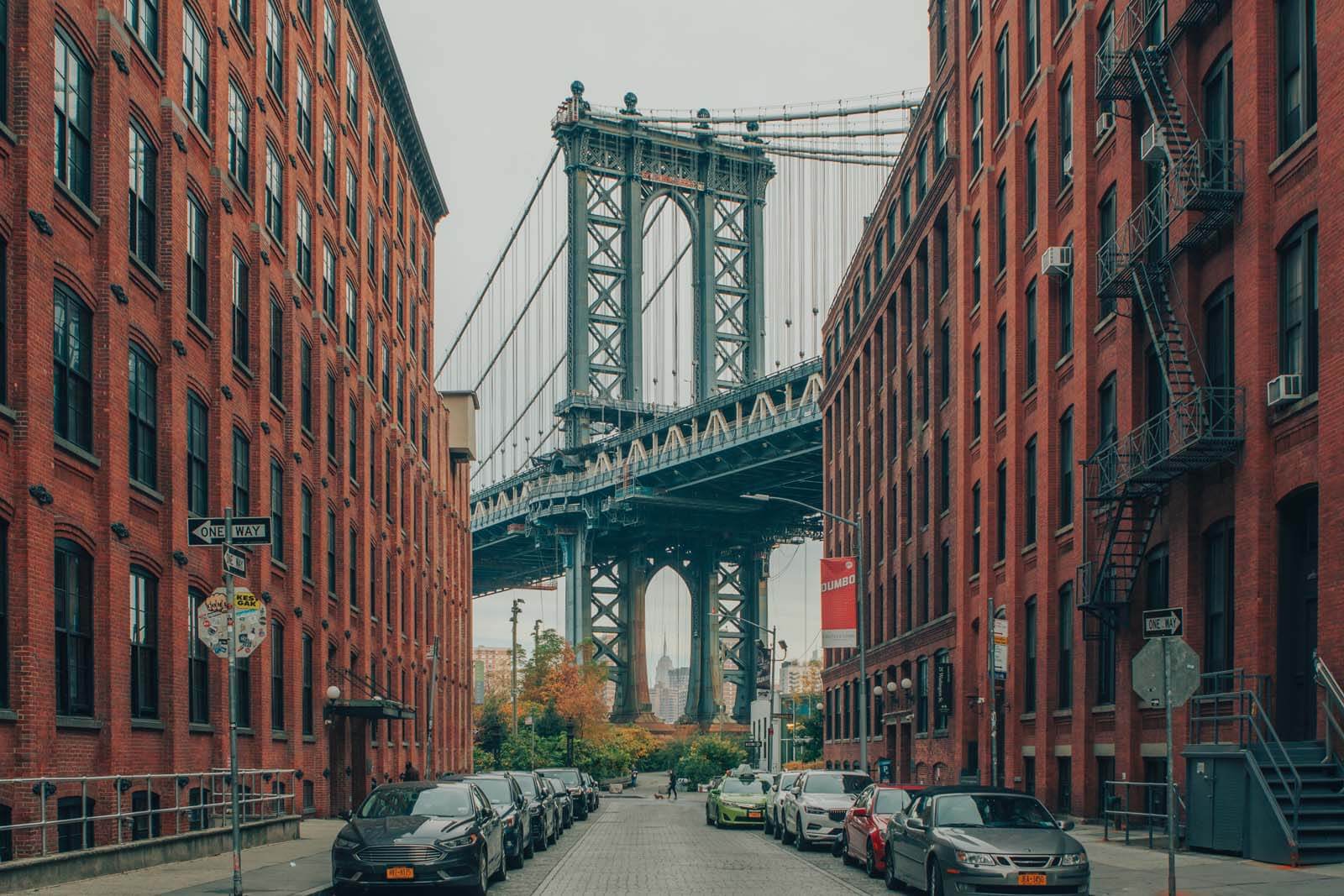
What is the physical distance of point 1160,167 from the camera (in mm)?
28844

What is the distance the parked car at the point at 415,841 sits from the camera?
63.4 ft

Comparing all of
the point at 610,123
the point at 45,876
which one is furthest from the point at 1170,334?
the point at 610,123

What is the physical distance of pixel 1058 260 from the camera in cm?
3434

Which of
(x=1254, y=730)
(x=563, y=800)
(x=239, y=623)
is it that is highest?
(x=239, y=623)

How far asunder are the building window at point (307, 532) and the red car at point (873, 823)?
1723cm

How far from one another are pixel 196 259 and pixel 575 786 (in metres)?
21.8

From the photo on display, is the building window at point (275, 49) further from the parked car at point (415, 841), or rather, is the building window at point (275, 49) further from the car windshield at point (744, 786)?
the parked car at point (415, 841)

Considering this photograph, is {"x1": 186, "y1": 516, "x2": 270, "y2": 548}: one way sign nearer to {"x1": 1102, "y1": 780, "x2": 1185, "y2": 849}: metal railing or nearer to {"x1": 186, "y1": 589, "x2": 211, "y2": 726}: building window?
{"x1": 186, "y1": 589, "x2": 211, "y2": 726}: building window

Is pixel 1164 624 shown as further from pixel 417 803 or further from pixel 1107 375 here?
pixel 1107 375

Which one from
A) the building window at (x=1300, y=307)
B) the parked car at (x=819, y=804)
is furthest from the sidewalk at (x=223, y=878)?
the building window at (x=1300, y=307)

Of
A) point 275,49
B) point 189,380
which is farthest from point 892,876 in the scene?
point 275,49

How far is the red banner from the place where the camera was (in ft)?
145

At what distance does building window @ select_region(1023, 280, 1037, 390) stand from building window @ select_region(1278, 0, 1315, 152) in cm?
1307

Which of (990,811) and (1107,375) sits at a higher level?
(1107,375)
